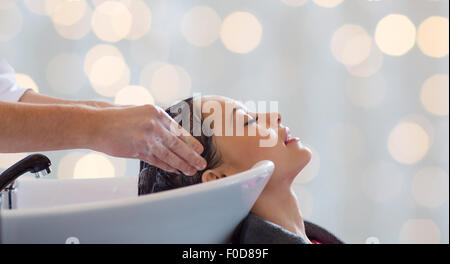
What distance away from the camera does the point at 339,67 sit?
180 centimetres

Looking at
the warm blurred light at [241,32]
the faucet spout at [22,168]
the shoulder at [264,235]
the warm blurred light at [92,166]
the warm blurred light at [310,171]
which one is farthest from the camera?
the warm blurred light at [310,171]

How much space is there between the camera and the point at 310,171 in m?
1.82

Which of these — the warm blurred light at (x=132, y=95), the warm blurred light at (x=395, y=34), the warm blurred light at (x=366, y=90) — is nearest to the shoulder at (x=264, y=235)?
the warm blurred light at (x=132, y=95)

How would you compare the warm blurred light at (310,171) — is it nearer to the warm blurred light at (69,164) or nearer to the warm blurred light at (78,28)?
the warm blurred light at (69,164)

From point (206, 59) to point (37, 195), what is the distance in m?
0.88

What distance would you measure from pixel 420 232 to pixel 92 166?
1383mm

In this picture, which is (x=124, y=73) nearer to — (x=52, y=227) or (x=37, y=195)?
(x=37, y=195)

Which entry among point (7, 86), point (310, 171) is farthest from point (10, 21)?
point (310, 171)

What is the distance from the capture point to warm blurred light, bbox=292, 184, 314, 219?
1.82 metres

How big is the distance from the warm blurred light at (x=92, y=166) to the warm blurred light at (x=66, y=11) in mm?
483

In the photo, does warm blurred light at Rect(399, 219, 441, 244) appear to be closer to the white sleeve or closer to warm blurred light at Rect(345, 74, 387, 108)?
warm blurred light at Rect(345, 74, 387, 108)

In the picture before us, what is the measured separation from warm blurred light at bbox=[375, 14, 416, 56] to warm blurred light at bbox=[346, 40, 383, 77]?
0.03 m

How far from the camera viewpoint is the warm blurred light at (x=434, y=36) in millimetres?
1856

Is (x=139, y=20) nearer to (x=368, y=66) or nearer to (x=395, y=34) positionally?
(x=368, y=66)
